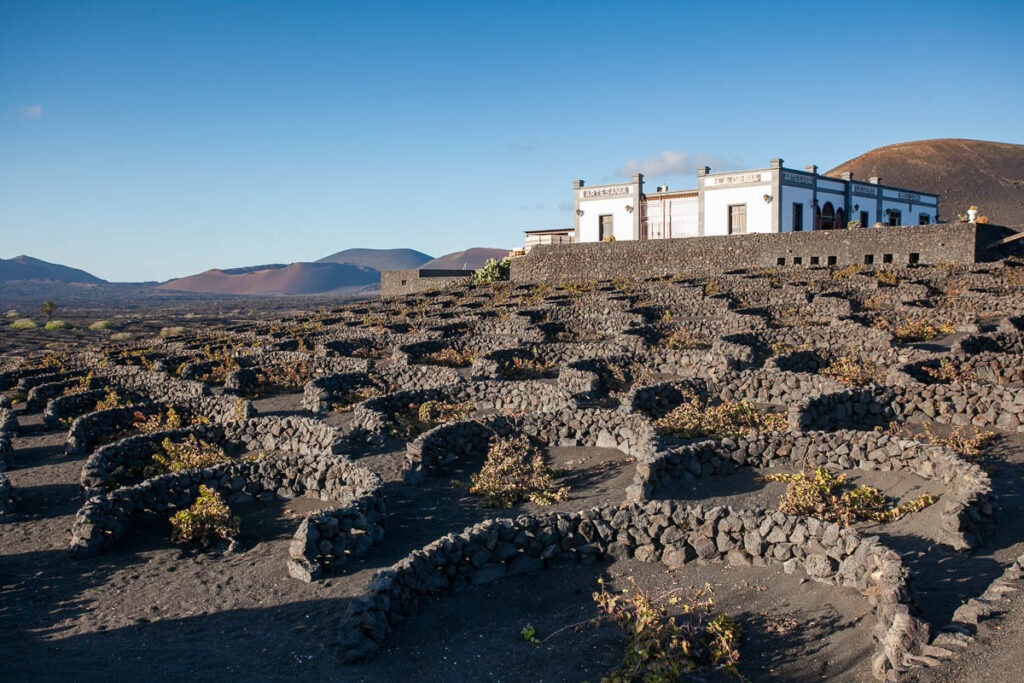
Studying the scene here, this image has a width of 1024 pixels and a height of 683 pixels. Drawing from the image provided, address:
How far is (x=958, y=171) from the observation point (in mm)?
123438

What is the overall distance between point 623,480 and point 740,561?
3.94m

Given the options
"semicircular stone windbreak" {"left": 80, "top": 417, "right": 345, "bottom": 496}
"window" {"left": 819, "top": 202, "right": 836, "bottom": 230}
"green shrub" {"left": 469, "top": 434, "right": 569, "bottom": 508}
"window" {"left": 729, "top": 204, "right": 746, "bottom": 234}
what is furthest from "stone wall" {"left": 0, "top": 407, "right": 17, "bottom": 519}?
"window" {"left": 819, "top": 202, "right": 836, "bottom": 230}

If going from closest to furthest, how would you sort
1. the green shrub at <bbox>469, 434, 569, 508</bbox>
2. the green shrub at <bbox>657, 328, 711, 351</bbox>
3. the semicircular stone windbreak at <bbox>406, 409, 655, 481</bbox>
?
the green shrub at <bbox>469, 434, 569, 508</bbox> → the semicircular stone windbreak at <bbox>406, 409, 655, 481</bbox> → the green shrub at <bbox>657, 328, 711, 351</bbox>

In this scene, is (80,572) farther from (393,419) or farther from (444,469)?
(393,419)

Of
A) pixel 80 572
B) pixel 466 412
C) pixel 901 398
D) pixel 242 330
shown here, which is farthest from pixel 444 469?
pixel 242 330

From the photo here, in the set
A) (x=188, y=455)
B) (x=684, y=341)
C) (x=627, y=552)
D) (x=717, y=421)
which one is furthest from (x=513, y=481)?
(x=684, y=341)

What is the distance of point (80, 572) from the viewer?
441 inches

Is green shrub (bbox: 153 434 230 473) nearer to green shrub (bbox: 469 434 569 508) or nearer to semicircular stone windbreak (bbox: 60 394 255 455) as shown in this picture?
semicircular stone windbreak (bbox: 60 394 255 455)

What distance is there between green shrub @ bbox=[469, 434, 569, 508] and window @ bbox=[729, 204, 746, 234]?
131 ft

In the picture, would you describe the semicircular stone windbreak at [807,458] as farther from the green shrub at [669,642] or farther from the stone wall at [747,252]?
the stone wall at [747,252]

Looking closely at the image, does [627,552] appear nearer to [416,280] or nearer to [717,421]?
[717,421]

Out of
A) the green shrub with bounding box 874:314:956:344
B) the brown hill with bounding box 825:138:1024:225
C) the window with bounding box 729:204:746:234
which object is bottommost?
the green shrub with bounding box 874:314:956:344

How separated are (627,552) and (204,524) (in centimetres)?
670

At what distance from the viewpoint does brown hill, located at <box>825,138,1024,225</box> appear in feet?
367
